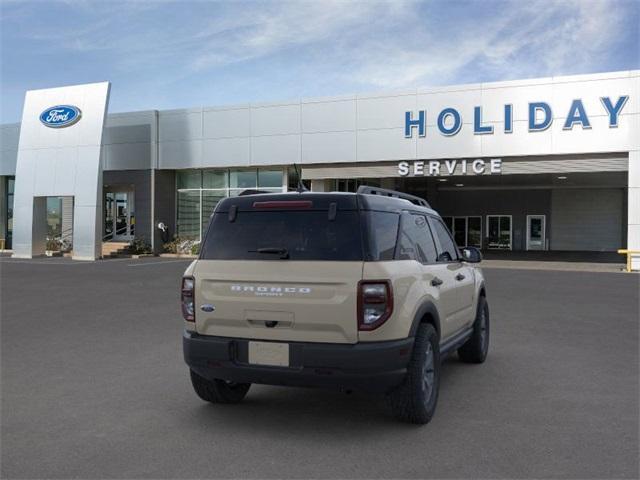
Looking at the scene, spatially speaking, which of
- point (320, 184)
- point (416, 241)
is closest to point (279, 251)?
point (416, 241)

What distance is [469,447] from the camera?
13.5ft

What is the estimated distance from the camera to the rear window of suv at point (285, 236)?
4.36 metres

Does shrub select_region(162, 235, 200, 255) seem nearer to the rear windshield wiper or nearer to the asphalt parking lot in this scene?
the asphalt parking lot

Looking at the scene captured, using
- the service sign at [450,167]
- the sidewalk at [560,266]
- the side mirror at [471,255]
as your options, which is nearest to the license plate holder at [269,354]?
the side mirror at [471,255]

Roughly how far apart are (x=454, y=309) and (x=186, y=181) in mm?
25777

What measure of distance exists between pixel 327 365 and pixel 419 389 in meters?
0.79

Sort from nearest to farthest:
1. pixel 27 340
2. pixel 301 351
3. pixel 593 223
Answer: pixel 301 351 < pixel 27 340 < pixel 593 223

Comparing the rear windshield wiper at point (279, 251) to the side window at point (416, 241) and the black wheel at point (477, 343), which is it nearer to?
the side window at point (416, 241)

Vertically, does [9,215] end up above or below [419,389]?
above

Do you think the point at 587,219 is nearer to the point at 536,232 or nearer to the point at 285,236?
the point at 536,232

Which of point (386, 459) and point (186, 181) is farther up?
point (186, 181)

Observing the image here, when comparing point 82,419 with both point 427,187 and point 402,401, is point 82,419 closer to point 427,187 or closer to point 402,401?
point 402,401

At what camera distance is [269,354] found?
14.1 ft

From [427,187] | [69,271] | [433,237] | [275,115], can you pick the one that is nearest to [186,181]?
[275,115]
